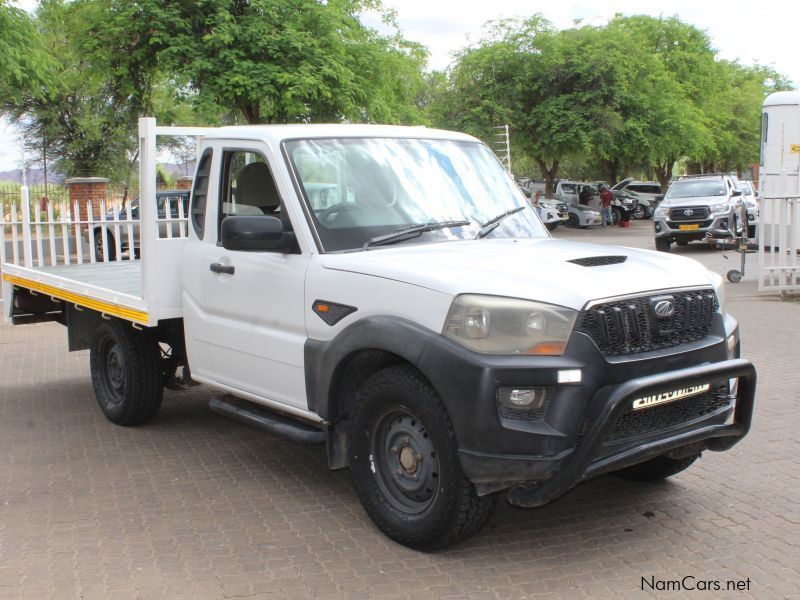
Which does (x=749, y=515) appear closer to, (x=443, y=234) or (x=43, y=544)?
(x=443, y=234)

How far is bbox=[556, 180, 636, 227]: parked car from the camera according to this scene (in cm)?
3997

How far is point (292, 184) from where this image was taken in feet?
16.8

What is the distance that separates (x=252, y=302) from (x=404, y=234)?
3.38ft

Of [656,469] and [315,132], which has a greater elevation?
[315,132]

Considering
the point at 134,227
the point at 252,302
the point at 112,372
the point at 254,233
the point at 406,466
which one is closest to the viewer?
the point at 406,466

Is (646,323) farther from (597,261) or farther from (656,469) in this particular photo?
(656,469)

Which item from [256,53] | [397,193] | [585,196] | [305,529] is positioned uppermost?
[256,53]

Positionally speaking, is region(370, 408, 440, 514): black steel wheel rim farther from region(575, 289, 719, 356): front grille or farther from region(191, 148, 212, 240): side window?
region(191, 148, 212, 240): side window

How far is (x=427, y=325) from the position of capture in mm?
4188

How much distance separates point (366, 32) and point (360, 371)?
20.8 metres

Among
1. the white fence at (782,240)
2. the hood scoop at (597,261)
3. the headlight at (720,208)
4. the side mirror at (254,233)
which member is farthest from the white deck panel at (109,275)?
the headlight at (720,208)

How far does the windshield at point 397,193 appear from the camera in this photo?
506 cm

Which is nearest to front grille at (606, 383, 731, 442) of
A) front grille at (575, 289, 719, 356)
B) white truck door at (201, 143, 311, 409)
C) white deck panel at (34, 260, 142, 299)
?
front grille at (575, 289, 719, 356)

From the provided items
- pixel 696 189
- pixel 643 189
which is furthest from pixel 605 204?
pixel 696 189
